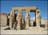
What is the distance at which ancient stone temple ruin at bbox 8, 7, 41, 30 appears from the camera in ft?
4.27

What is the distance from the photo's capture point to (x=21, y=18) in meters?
1.31

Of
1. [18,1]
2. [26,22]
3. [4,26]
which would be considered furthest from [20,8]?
[4,26]

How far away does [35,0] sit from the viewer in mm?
1321

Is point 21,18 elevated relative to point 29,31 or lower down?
elevated

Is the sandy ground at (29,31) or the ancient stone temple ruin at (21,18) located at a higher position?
the ancient stone temple ruin at (21,18)

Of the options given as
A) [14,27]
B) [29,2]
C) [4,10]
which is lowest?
[14,27]

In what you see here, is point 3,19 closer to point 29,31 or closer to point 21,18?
point 21,18

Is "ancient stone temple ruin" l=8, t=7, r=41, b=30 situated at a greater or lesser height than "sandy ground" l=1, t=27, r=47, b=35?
greater

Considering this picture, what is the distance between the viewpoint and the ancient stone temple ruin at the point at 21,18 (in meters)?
1.30

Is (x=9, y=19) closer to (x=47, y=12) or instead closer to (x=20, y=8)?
(x=20, y=8)

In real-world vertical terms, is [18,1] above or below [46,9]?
above

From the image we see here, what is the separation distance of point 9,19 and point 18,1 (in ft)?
0.87

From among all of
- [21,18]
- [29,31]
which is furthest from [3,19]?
[29,31]

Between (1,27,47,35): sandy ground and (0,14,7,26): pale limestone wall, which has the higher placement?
(0,14,7,26): pale limestone wall
